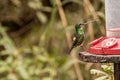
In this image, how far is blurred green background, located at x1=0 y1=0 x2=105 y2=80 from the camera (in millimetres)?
3975

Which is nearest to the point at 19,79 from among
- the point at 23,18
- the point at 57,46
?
the point at 57,46

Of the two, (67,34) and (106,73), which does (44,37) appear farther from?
(106,73)

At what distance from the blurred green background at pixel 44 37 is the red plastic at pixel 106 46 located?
A: 65.4 inches

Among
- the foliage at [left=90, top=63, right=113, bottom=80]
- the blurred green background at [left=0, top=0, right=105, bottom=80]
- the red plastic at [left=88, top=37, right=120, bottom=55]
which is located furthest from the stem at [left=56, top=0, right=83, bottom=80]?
the red plastic at [left=88, top=37, right=120, bottom=55]

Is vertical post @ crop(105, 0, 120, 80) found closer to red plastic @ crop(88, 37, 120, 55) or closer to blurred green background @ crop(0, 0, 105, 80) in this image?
red plastic @ crop(88, 37, 120, 55)

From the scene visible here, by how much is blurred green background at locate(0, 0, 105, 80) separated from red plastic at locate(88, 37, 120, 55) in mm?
1661

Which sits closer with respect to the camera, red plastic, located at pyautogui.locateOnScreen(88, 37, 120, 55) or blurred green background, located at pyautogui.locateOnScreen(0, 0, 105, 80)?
red plastic, located at pyautogui.locateOnScreen(88, 37, 120, 55)

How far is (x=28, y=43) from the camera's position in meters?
4.99

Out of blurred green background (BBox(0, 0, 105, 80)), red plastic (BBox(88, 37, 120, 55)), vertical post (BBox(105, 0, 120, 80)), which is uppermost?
vertical post (BBox(105, 0, 120, 80))

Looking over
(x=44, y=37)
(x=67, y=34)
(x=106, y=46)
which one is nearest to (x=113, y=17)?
(x=106, y=46)

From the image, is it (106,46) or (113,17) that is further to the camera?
(113,17)

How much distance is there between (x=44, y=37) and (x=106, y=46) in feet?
6.89

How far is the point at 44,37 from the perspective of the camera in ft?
13.4

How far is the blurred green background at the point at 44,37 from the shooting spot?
13.0ft
